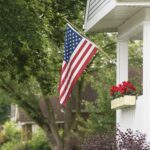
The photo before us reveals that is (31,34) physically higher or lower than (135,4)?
higher

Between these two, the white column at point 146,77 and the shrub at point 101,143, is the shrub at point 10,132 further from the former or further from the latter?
the white column at point 146,77

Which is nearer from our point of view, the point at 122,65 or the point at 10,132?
Answer: the point at 122,65

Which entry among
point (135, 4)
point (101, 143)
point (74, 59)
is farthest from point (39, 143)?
point (135, 4)

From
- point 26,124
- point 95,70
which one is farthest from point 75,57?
point 26,124

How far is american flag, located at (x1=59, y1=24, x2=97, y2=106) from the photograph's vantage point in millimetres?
12277

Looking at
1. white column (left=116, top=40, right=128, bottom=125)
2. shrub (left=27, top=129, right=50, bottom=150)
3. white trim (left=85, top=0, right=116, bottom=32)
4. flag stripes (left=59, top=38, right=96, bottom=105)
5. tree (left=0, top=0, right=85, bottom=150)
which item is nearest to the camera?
white trim (left=85, top=0, right=116, bottom=32)

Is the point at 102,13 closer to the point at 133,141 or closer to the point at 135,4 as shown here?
the point at 135,4

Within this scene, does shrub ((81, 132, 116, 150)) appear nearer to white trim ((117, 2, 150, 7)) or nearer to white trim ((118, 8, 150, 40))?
white trim ((118, 8, 150, 40))

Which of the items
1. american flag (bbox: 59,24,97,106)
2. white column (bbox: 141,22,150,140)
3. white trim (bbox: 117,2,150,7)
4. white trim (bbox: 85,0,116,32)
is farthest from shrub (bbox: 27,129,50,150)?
white trim (bbox: 117,2,150,7)

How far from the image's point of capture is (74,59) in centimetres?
1248

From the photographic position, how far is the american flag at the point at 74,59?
40.3 ft

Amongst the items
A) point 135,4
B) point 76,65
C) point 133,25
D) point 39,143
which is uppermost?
point 135,4

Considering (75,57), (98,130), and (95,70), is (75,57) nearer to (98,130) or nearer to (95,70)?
(98,130)

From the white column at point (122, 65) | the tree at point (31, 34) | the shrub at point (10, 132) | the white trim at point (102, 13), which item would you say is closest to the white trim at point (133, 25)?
the white column at point (122, 65)
